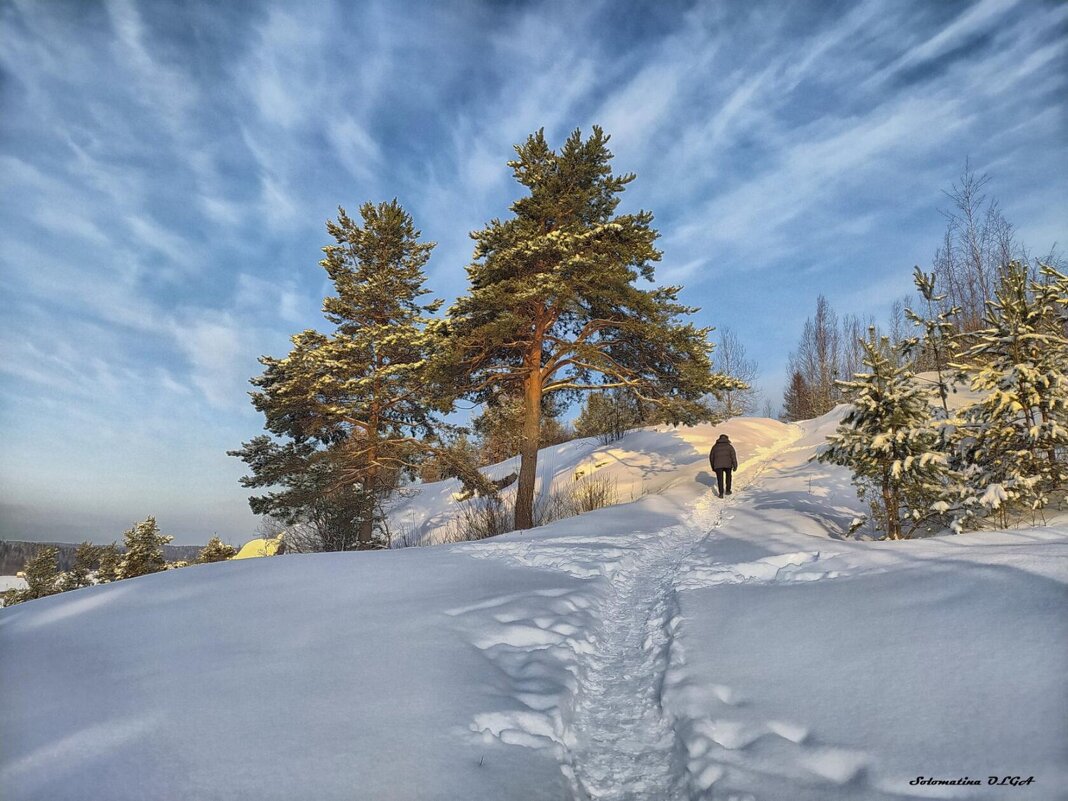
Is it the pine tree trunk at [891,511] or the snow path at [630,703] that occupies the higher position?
the pine tree trunk at [891,511]

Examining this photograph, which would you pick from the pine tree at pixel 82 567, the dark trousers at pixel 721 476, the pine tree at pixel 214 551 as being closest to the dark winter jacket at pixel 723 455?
the dark trousers at pixel 721 476

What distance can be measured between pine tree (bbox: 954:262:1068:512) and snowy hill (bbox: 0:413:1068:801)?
2585mm

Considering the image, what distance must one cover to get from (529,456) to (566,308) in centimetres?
416

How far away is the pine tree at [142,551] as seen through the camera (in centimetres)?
2083

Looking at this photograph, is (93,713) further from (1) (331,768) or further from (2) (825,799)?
(2) (825,799)

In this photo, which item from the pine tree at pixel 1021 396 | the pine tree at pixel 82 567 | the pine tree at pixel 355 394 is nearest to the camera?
the pine tree at pixel 1021 396

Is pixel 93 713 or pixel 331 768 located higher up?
pixel 93 713

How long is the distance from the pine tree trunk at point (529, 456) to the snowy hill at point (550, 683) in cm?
748

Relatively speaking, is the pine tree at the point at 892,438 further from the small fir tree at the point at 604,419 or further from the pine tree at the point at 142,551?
the pine tree at the point at 142,551

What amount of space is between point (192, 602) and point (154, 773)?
7.85ft

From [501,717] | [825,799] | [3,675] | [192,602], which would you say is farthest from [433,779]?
[192,602]

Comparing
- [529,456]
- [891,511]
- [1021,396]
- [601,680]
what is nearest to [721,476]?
Answer: [529,456]

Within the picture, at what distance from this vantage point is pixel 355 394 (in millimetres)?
15977

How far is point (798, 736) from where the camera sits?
7.32ft
